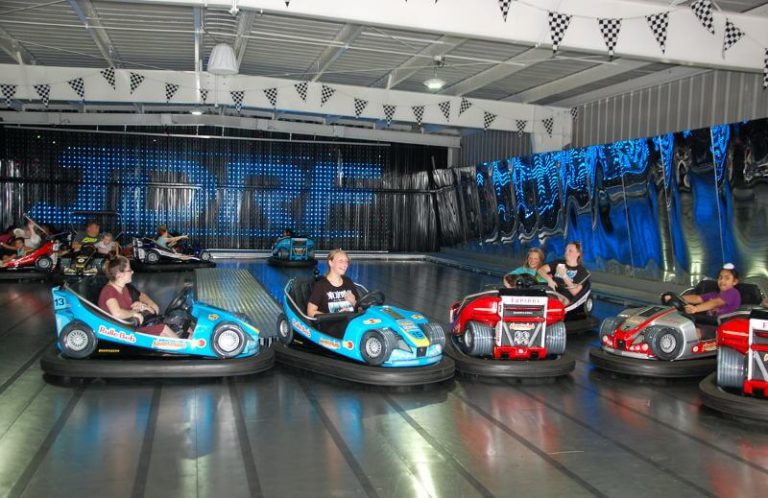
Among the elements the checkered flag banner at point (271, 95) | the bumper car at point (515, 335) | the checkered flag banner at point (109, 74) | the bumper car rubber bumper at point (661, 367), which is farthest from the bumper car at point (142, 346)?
the checkered flag banner at point (271, 95)

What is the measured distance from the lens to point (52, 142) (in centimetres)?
1827

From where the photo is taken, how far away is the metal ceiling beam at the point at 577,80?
10.5 meters

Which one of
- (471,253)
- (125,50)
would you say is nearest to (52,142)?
(125,50)

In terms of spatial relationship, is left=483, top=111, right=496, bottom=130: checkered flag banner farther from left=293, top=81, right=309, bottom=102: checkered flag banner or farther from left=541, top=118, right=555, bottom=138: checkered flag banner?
left=293, top=81, right=309, bottom=102: checkered flag banner

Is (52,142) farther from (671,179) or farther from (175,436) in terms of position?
(175,436)

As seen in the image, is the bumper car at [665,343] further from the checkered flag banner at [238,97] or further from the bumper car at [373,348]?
the checkered flag banner at [238,97]

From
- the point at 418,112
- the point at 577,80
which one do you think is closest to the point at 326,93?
the point at 418,112

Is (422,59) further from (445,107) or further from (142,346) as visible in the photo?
(142,346)

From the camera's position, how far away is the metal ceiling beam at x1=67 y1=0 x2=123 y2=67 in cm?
851

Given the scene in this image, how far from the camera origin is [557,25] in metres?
7.76

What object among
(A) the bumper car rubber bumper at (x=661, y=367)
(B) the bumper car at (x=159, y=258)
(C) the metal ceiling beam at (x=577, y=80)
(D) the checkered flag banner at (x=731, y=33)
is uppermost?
(C) the metal ceiling beam at (x=577, y=80)

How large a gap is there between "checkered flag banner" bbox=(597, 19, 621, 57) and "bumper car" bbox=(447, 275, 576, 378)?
331cm

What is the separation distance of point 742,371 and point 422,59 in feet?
23.4

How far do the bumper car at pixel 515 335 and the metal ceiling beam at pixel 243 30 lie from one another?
163 inches
